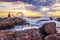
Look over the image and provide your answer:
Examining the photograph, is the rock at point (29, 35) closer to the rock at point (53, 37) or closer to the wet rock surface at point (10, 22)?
the rock at point (53, 37)

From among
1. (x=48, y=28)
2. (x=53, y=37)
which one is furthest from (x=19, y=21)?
(x=53, y=37)

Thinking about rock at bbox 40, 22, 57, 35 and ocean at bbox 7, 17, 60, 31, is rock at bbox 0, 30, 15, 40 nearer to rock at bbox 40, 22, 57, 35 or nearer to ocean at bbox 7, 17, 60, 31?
ocean at bbox 7, 17, 60, 31

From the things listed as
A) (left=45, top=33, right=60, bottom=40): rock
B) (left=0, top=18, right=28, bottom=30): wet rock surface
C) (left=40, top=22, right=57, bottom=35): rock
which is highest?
(left=0, top=18, right=28, bottom=30): wet rock surface

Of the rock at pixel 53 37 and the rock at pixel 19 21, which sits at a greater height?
the rock at pixel 19 21

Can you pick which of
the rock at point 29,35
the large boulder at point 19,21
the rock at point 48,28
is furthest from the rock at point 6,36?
the rock at point 48,28

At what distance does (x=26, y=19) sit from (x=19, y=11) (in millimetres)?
264

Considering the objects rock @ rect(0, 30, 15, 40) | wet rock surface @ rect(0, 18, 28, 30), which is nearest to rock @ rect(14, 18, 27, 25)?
wet rock surface @ rect(0, 18, 28, 30)

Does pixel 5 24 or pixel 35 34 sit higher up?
pixel 5 24

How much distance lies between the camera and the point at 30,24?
152 inches

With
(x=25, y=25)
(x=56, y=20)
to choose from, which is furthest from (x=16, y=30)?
(x=56, y=20)

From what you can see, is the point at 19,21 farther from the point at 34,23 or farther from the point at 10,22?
the point at 34,23

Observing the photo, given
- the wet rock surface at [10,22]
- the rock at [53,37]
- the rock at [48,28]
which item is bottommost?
the rock at [53,37]

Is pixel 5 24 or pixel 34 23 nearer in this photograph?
pixel 5 24

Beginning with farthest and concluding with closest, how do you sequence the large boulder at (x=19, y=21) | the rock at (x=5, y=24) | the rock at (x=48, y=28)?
the large boulder at (x=19, y=21), the rock at (x=5, y=24), the rock at (x=48, y=28)
